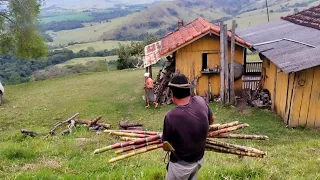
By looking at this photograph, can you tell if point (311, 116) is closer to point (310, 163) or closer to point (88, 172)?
point (310, 163)

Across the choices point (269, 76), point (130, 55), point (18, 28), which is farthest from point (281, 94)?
point (130, 55)

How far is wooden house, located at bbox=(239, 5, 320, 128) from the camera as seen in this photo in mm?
13367

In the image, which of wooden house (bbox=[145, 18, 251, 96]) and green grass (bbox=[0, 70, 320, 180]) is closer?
green grass (bbox=[0, 70, 320, 180])

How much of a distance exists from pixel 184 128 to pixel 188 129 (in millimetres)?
54

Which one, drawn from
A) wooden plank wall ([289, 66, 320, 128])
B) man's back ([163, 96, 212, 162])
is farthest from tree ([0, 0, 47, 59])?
man's back ([163, 96, 212, 162])

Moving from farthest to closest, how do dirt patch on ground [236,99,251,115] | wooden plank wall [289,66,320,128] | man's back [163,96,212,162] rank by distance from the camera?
dirt patch on ground [236,99,251,115]
wooden plank wall [289,66,320,128]
man's back [163,96,212,162]

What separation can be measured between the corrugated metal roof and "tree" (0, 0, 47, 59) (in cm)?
1640

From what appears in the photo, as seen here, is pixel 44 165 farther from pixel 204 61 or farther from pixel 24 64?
pixel 24 64

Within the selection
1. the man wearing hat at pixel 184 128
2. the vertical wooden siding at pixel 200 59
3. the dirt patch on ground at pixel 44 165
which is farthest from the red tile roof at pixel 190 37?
the man wearing hat at pixel 184 128

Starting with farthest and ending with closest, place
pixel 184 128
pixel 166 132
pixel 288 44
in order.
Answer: pixel 288 44, pixel 166 132, pixel 184 128

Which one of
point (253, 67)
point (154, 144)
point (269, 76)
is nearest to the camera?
point (154, 144)

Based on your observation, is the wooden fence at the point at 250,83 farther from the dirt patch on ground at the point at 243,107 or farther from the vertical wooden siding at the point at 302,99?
the vertical wooden siding at the point at 302,99

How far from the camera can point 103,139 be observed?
11.1 m

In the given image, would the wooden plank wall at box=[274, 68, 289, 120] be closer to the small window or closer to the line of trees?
the small window
